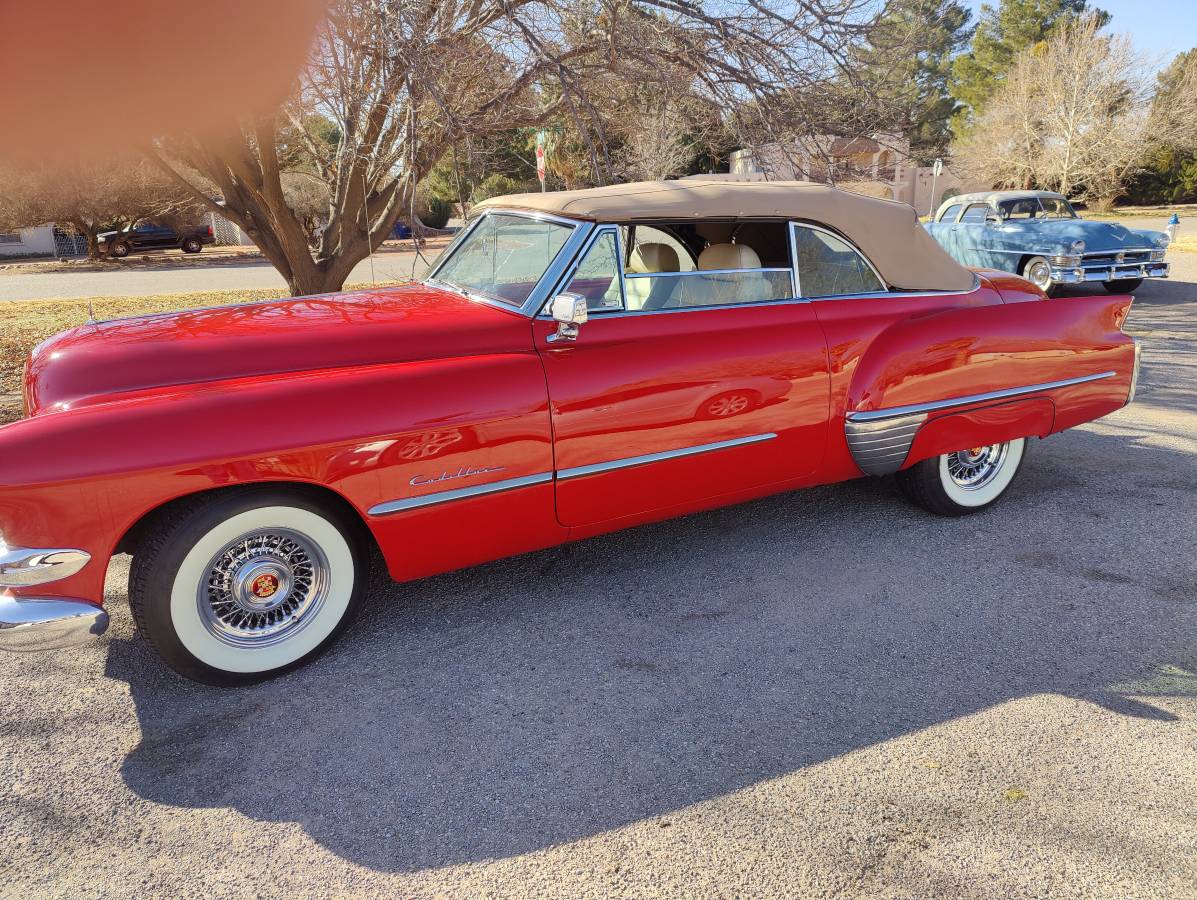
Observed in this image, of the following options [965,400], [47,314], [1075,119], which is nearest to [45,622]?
[965,400]

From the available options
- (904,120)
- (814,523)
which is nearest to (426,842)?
(814,523)

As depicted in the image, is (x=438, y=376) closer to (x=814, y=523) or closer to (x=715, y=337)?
(x=715, y=337)

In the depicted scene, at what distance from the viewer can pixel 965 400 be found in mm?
3980

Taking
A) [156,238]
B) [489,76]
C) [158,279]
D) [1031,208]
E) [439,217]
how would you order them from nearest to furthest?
[489,76]
[1031,208]
[158,279]
[156,238]
[439,217]

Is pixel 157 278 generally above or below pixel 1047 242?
above

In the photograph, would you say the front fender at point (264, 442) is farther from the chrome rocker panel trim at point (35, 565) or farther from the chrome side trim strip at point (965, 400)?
the chrome side trim strip at point (965, 400)

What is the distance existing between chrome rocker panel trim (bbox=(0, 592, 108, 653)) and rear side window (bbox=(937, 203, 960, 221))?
12580mm

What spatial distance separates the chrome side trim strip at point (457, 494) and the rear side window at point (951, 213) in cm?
1130

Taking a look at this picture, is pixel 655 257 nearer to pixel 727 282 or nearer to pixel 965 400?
pixel 727 282

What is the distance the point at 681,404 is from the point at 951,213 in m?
10.9

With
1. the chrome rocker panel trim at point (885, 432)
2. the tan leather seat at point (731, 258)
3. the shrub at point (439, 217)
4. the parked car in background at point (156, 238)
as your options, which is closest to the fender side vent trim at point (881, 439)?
the chrome rocker panel trim at point (885, 432)

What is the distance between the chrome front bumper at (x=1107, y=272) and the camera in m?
10.9

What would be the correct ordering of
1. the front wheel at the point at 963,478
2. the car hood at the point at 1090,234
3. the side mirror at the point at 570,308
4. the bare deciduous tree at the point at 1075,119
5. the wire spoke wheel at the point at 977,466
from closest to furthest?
the side mirror at the point at 570,308, the front wheel at the point at 963,478, the wire spoke wheel at the point at 977,466, the car hood at the point at 1090,234, the bare deciduous tree at the point at 1075,119

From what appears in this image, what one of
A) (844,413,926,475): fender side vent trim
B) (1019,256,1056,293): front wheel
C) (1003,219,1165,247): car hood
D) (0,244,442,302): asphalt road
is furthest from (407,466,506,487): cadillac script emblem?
(0,244,442,302): asphalt road
